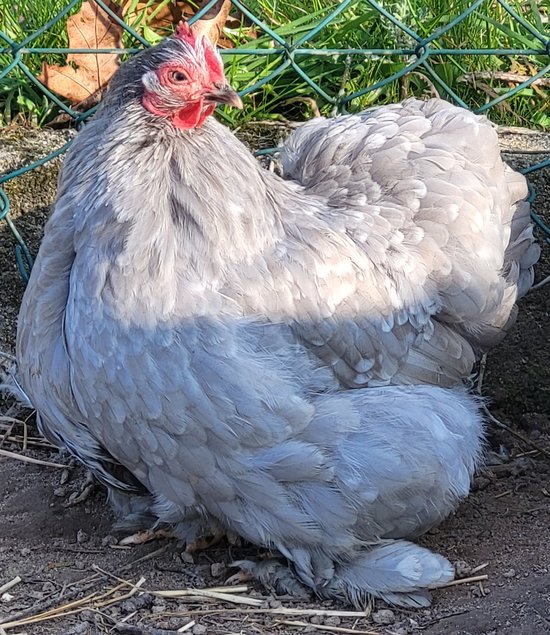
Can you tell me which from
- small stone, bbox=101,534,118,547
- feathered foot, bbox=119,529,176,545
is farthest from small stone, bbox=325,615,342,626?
small stone, bbox=101,534,118,547

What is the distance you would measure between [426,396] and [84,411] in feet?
3.02

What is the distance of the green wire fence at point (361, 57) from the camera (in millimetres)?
3305

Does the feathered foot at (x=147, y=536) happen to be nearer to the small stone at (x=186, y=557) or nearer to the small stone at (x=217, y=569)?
the small stone at (x=186, y=557)

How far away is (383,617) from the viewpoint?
2457mm

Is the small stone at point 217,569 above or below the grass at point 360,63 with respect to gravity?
below

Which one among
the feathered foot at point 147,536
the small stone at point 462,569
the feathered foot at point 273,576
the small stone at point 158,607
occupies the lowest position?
the small stone at point 462,569

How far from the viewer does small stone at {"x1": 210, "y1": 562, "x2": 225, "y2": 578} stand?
2654mm

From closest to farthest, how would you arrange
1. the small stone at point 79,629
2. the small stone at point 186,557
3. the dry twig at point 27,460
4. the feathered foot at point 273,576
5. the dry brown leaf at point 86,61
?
the small stone at point 79,629
the feathered foot at point 273,576
the small stone at point 186,557
the dry twig at point 27,460
the dry brown leaf at point 86,61

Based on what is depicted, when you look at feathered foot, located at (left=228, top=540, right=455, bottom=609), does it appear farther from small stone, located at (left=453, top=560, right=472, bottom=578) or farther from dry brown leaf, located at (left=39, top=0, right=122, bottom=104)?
dry brown leaf, located at (left=39, top=0, right=122, bottom=104)

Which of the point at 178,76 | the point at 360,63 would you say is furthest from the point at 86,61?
the point at 178,76

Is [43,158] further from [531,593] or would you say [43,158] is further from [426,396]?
[531,593]

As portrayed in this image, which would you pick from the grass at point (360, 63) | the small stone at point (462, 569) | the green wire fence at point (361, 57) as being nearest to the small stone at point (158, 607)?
the small stone at point (462, 569)

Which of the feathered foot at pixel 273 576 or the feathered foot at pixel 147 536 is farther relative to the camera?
the feathered foot at pixel 147 536

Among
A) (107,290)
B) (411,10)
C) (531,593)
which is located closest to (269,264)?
(107,290)
